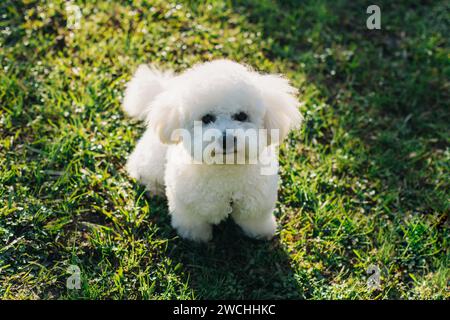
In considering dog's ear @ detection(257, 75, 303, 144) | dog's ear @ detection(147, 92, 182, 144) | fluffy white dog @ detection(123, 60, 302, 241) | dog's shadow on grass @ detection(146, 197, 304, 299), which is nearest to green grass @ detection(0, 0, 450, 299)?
dog's shadow on grass @ detection(146, 197, 304, 299)

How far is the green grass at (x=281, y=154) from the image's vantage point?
273 cm

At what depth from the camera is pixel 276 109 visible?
2457 mm

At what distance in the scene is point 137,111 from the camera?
2.92 meters

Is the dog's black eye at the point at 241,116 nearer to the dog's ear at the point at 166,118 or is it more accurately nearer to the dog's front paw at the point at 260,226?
the dog's ear at the point at 166,118

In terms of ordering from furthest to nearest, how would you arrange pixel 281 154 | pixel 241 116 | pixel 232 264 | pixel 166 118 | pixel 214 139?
pixel 281 154 → pixel 232 264 → pixel 166 118 → pixel 241 116 → pixel 214 139

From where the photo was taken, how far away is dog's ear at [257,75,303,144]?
2449 millimetres

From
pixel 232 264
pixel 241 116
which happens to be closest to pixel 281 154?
pixel 232 264

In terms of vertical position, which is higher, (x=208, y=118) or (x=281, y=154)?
(x=208, y=118)

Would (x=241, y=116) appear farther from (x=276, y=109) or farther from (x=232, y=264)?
(x=232, y=264)

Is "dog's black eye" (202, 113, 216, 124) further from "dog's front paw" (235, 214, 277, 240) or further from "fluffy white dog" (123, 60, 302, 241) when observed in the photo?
"dog's front paw" (235, 214, 277, 240)

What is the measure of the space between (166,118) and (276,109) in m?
0.53

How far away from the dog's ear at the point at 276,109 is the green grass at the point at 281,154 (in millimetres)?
723

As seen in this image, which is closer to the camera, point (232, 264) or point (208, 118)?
point (208, 118)

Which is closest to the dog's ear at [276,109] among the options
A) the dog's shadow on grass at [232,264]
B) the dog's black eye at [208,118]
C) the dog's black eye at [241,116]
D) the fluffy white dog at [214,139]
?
the fluffy white dog at [214,139]
